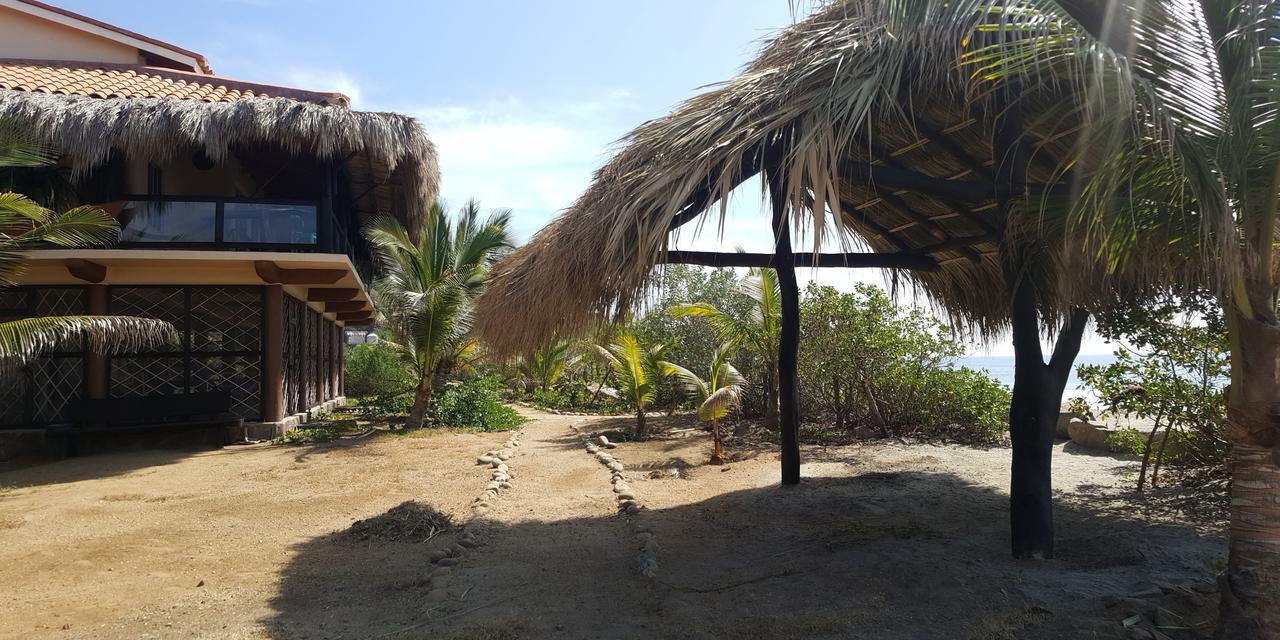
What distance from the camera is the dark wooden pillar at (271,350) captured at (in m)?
11.6

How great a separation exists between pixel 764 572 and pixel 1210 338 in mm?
4031

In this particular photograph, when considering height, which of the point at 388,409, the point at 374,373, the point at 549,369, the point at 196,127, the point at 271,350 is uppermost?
the point at 196,127

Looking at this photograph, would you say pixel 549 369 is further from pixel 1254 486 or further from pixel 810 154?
pixel 1254 486

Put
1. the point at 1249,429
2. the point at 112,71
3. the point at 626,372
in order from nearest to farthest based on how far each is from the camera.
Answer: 1. the point at 1249,429
2. the point at 626,372
3. the point at 112,71

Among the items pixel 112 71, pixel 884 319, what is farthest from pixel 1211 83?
pixel 112 71

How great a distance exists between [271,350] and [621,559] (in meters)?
8.83

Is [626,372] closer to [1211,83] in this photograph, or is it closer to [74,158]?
[74,158]

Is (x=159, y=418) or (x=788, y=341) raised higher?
(x=788, y=341)

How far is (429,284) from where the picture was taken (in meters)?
13.7

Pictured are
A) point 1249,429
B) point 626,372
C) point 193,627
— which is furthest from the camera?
point 626,372

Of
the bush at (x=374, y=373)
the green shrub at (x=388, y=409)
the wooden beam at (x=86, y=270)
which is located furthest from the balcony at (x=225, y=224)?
the bush at (x=374, y=373)

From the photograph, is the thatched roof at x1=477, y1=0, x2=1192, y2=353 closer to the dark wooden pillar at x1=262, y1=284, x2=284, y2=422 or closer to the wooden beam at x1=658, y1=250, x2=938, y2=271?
the wooden beam at x1=658, y1=250, x2=938, y2=271

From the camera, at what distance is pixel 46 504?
23.3 feet

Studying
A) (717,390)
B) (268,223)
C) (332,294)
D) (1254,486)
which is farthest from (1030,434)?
(332,294)
